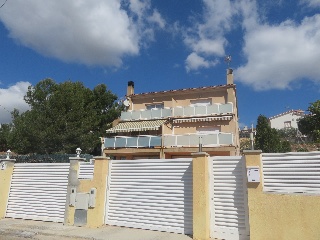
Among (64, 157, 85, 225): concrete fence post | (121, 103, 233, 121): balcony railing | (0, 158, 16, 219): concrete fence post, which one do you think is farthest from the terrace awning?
(64, 157, 85, 225): concrete fence post

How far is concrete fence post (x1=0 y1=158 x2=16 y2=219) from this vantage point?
41.8 feet

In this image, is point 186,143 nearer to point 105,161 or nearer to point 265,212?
point 105,161

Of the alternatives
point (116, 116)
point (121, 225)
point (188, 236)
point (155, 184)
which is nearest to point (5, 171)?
point (121, 225)

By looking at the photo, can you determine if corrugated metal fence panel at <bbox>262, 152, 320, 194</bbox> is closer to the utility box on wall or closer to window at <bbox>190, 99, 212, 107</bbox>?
the utility box on wall

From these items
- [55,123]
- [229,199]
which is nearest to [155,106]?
[55,123]

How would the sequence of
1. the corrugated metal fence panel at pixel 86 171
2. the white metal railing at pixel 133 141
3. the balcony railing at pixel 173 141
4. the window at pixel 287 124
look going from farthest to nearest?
the window at pixel 287 124
the white metal railing at pixel 133 141
the balcony railing at pixel 173 141
the corrugated metal fence panel at pixel 86 171

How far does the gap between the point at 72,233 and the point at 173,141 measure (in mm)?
14277

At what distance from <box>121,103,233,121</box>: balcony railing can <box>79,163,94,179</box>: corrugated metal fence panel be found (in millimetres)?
15178

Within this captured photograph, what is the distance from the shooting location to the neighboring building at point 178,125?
22312 mm

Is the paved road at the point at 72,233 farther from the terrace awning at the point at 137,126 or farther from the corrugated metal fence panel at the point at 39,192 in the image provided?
the terrace awning at the point at 137,126

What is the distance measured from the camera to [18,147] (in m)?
25.1

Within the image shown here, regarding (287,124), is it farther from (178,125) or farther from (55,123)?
(55,123)

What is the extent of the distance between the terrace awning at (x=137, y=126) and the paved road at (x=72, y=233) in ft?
48.0

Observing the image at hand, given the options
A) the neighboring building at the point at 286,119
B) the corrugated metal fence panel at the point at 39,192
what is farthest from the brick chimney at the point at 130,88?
the neighboring building at the point at 286,119
